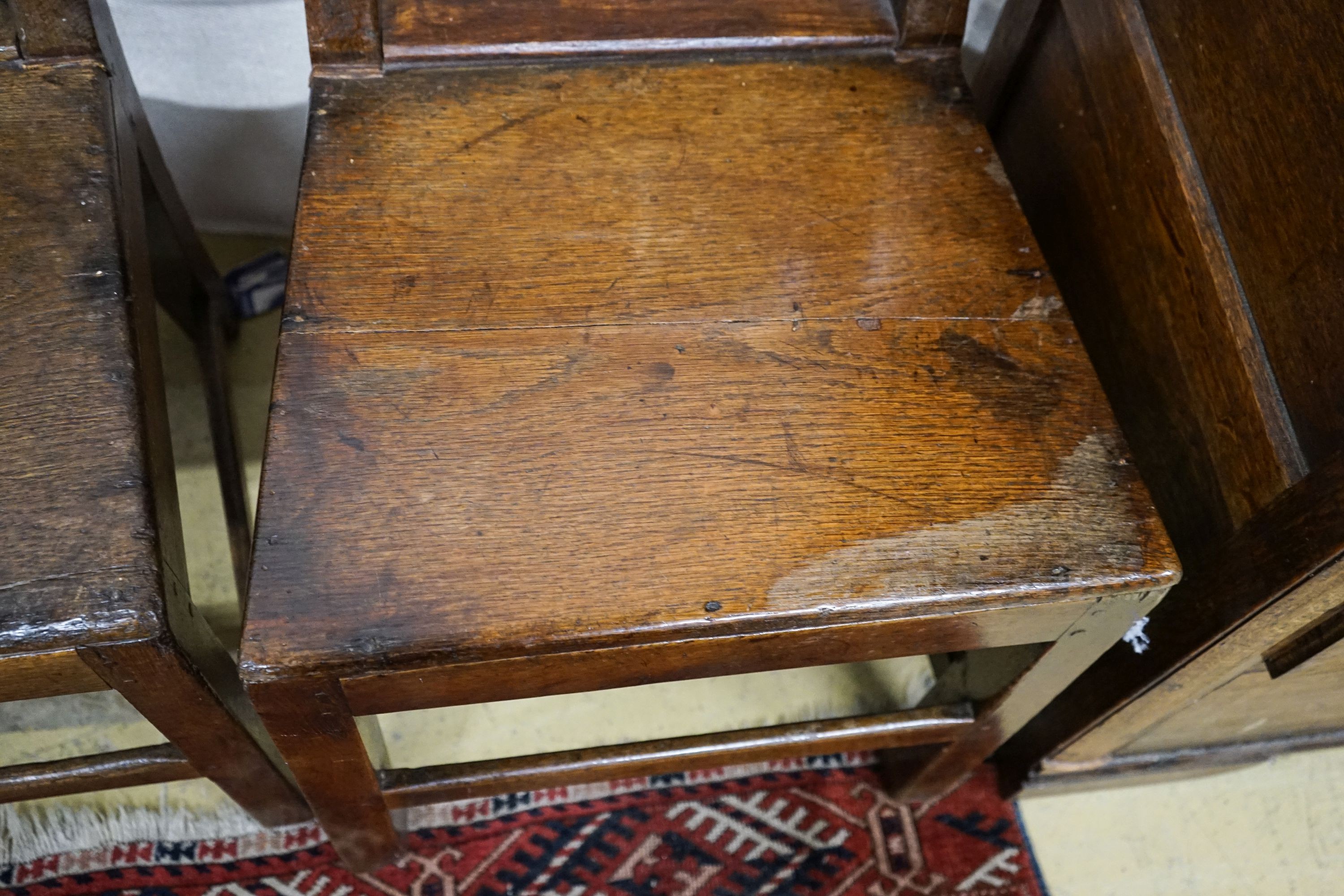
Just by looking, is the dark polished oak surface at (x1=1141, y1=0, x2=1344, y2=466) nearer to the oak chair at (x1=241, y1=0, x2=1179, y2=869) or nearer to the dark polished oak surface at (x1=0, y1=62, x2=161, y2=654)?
the oak chair at (x1=241, y1=0, x2=1179, y2=869)

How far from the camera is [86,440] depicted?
0.62m

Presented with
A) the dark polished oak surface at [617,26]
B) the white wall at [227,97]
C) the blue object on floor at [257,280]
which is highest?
the dark polished oak surface at [617,26]

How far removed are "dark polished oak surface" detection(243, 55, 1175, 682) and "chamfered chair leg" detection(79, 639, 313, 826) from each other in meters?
0.11

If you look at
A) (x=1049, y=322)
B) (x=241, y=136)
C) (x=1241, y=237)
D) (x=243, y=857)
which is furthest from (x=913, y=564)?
(x=241, y=136)

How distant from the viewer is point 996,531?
0.63 metres

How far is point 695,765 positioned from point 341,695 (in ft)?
1.22

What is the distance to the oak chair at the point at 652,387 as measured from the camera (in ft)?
1.97

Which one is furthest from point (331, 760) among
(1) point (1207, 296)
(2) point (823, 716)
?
(1) point (1207, 296)

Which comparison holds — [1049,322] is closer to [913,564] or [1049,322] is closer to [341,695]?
[913,564]

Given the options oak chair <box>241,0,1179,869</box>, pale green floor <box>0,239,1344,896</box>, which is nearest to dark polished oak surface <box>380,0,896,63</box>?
oak chair <box>241,0,1179,869</box>

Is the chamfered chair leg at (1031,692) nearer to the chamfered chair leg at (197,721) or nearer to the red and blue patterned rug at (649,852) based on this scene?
the red and blue patterned rug at (649,852)

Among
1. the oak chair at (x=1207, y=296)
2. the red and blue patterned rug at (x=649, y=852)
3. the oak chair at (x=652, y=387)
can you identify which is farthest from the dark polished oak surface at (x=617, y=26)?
the red and blue patterned rug at (x=649, y=852)

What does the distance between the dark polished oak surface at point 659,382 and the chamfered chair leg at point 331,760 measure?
4cm

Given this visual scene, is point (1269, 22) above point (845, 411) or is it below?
above
